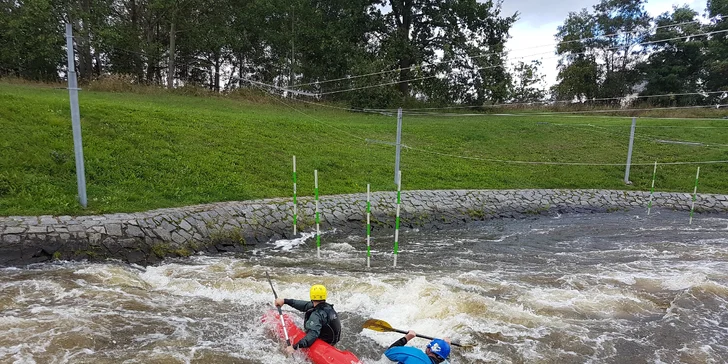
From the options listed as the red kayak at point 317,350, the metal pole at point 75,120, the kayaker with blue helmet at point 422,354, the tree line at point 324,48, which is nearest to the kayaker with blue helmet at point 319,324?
the red kayak at point 317,350

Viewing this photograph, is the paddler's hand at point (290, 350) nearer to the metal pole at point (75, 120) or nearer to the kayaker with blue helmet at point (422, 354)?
the kayaker with blue helmet at point (422, 354)

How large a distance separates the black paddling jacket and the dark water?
0.33 metres

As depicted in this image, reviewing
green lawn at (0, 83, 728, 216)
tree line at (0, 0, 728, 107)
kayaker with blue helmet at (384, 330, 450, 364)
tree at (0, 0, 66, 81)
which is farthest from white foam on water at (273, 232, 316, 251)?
tree at (0, 0, 66, 81)

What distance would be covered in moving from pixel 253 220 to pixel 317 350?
18.8ft

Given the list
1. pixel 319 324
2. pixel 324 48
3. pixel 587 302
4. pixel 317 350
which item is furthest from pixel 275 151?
pixel 324 48

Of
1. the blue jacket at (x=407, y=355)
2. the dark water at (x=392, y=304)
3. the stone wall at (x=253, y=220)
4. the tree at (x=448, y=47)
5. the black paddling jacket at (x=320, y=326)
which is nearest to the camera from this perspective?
the blue jacket at (x=407, y=355)

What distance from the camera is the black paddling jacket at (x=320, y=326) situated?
5195mm

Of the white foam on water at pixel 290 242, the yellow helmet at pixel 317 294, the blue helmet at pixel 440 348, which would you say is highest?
the yellow helmet at pixel 317 294

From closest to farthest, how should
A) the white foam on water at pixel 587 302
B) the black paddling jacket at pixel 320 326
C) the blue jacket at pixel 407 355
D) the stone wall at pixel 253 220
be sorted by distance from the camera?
1. the blue jacket at pixel 407 355
2. the black paddling jacket at pixel 320 326
3. the white foam on water at pixel 587 302
4. the stone wall at pixel 253 220

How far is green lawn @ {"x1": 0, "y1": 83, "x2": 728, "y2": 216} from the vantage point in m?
9.95

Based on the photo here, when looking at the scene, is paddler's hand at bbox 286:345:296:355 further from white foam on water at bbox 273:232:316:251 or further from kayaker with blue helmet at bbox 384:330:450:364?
white foam on water at bbox 273:232:316:251

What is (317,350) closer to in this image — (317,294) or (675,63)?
(317,294)

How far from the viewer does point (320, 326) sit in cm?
527

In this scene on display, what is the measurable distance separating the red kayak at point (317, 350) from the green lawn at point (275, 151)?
522cm
